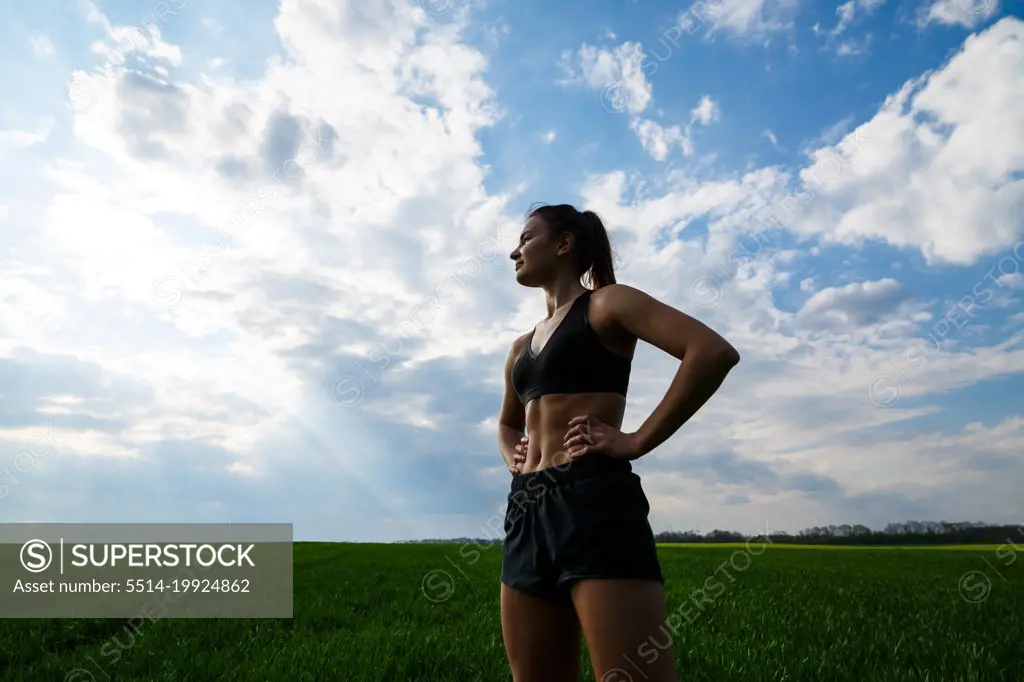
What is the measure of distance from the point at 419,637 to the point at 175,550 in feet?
29.7

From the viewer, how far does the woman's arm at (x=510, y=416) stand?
3.99m

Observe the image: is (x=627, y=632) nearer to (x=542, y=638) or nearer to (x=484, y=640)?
(x=542, y=638)

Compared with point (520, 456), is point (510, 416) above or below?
above

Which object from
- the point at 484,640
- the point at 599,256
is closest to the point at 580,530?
the point at 599,256

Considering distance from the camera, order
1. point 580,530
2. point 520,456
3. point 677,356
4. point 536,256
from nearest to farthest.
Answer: point 580,530 < point 677,356 < point 520,456 < point 536,256

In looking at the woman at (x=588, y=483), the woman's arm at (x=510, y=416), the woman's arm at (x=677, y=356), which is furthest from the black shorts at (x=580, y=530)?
the woman's arm at (x=510, y=416)

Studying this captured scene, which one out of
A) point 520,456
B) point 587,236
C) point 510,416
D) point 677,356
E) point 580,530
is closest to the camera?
point 580,530

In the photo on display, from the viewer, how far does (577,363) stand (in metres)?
3.23

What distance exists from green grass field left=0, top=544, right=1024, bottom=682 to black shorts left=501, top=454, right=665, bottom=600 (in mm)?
337

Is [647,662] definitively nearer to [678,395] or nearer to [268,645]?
[678,395]

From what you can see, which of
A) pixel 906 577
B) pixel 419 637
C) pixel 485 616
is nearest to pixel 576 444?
pixel 419 637

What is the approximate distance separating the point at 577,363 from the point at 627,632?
3.85 feet

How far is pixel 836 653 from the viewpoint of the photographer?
271 inches

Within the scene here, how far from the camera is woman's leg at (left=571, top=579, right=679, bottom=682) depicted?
2711mm
